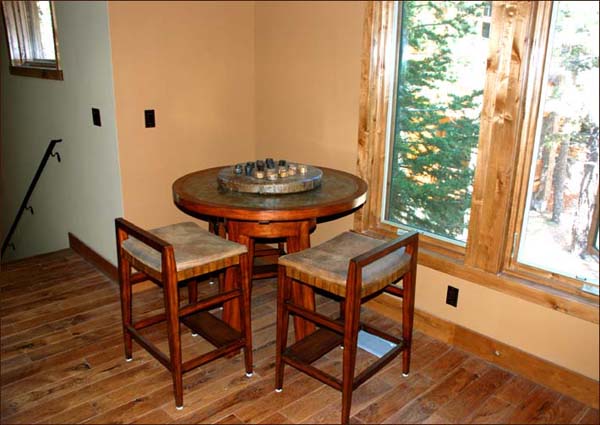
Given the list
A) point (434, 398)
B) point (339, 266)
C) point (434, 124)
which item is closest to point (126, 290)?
point (339, 266)

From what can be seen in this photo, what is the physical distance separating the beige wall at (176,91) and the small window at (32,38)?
0.88m

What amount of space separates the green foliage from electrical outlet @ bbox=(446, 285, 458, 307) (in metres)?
0.27

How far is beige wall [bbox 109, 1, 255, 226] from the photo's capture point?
9.46 ft

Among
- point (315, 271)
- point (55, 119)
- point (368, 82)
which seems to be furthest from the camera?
point (55, 119)

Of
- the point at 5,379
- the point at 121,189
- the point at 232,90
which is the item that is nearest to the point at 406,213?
the point at 232,90

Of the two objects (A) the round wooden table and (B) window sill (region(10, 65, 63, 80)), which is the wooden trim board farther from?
(B) window sill (region(10, 65, 63, 80))

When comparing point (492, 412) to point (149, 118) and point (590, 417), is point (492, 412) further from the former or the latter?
point (149, 118)

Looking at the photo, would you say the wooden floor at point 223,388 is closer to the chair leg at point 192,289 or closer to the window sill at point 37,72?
the chair leg at point 192,289

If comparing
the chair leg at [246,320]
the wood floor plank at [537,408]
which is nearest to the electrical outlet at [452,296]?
the wood floor plank at [537,408]

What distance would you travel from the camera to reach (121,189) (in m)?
3.02

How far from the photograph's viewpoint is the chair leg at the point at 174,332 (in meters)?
2.04

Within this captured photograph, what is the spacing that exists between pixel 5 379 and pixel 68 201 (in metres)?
1.80

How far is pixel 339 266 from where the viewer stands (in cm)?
206

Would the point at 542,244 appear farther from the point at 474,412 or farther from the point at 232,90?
the point at 232,90
